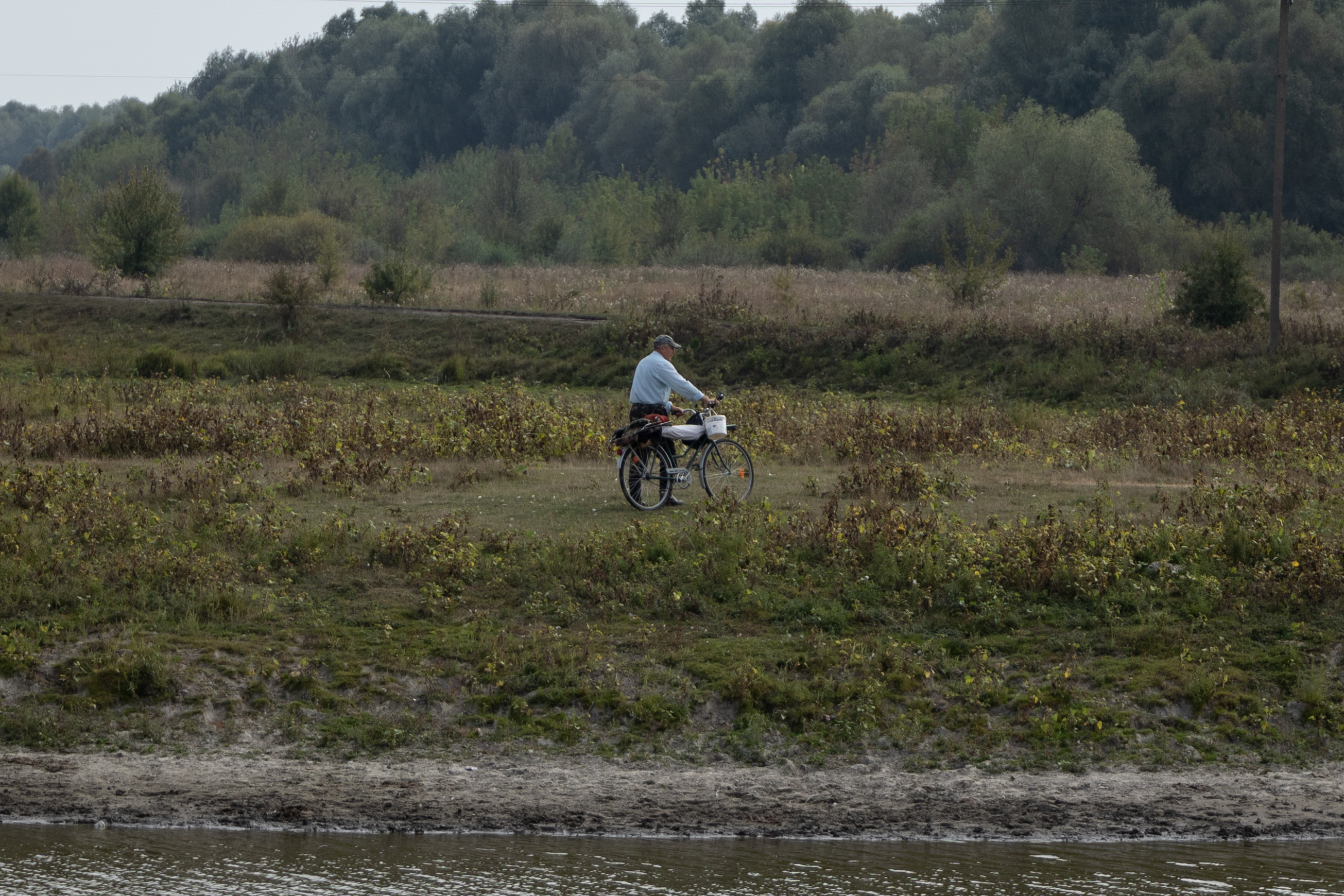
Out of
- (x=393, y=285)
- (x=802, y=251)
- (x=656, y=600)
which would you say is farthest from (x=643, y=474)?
(x=802, y=251)

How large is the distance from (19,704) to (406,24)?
142436mm

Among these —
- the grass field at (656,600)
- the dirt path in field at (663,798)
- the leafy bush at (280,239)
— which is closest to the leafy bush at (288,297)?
the grass field at (656,600)

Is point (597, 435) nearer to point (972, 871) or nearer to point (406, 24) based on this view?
point (972, 871)

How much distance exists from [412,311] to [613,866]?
115ft

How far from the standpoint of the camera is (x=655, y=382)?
14.8 m

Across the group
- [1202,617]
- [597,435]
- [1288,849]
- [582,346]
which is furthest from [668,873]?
[582,346]

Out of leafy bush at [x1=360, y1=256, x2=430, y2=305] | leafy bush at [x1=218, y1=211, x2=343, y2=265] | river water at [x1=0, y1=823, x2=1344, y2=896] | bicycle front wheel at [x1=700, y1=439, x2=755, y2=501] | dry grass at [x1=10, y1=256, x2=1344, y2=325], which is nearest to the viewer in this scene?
river water at [x1=0, y1=823, x2=1344, y2=896]

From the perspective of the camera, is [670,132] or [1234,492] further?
[670,132]

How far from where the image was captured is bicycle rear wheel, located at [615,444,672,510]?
1496cm

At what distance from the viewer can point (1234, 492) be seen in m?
14.7

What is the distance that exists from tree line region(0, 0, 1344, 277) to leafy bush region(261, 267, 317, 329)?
2724 centimetres

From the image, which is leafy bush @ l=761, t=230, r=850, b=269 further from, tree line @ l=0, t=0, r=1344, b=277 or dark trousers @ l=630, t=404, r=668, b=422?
dark trousers @ l=630, t=404, r=668, b=422

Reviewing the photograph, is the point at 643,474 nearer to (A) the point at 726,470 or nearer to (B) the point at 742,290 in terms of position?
(A) the point at 726,470

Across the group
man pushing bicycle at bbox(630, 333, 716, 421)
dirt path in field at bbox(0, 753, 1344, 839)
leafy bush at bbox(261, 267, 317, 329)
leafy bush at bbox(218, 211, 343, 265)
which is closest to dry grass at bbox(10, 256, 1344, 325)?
leafy bush at bbox(261, 267, 317, 329)
